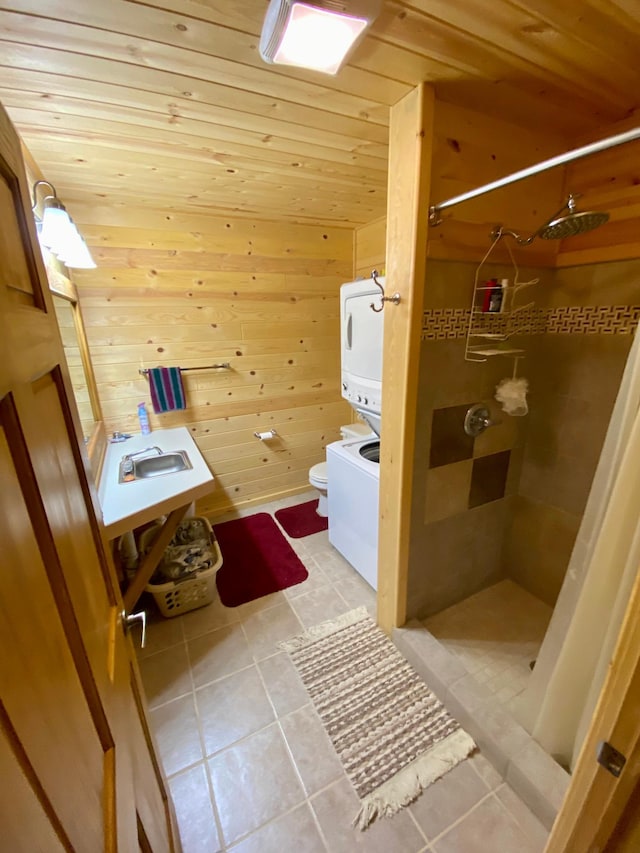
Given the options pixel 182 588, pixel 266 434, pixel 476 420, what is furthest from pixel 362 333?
pixel 182 588

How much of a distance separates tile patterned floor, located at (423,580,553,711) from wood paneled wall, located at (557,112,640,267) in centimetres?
170

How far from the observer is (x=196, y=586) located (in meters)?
1.93

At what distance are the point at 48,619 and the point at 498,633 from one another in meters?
1.94

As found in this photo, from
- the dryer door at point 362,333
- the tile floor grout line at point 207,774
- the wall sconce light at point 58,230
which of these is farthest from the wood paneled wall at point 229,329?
the tile floor grout line at point 207,774

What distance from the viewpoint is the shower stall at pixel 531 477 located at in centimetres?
109

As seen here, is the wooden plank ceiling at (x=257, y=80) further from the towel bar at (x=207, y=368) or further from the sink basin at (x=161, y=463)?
the sink basin at (x=161, y=463)

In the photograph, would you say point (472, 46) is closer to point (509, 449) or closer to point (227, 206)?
point (509, 449)

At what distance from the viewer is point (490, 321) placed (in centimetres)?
146

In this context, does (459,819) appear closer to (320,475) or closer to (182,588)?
(182,588)

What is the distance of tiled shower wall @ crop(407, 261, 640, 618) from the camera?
140 cm

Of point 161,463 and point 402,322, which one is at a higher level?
point 402,322

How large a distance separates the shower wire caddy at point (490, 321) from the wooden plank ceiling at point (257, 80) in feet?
1.55

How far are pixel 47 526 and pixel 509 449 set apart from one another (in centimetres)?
185

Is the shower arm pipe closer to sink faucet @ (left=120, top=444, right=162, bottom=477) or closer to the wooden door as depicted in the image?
the wooden door
